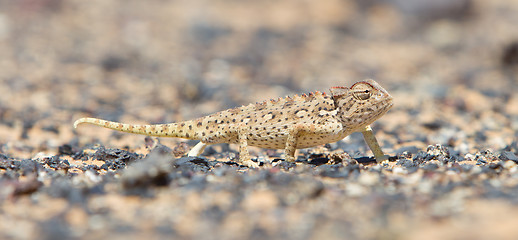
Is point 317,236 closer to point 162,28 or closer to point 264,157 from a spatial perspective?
point 264,157

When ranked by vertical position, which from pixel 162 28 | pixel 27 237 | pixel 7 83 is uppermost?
pixel 162 28

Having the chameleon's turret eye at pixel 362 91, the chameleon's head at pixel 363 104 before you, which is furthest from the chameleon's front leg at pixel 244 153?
the chameleon's turret eye at pixel 362 91

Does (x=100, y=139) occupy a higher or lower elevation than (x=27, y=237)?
higher

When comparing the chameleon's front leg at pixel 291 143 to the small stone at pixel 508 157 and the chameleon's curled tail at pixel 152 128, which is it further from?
the small stone at pixel 508 157

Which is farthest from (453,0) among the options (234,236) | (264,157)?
(234,236)

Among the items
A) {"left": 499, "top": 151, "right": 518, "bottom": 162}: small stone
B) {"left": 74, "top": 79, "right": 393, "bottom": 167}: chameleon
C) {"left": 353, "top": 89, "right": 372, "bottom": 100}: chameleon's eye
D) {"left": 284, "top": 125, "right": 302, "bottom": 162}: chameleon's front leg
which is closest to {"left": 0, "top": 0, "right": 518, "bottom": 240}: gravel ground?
{"left": 499, "top": 151, "right": 518, "bottom": 162}: small stone

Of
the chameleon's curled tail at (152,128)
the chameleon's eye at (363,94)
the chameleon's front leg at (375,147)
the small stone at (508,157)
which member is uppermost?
the chameleon's curled tail at (152,128)

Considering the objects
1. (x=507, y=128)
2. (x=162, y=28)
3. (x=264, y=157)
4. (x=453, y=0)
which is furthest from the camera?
(x=453, y=0)

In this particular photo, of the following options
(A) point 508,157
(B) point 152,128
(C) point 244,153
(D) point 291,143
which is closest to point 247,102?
(B) point 152,128
